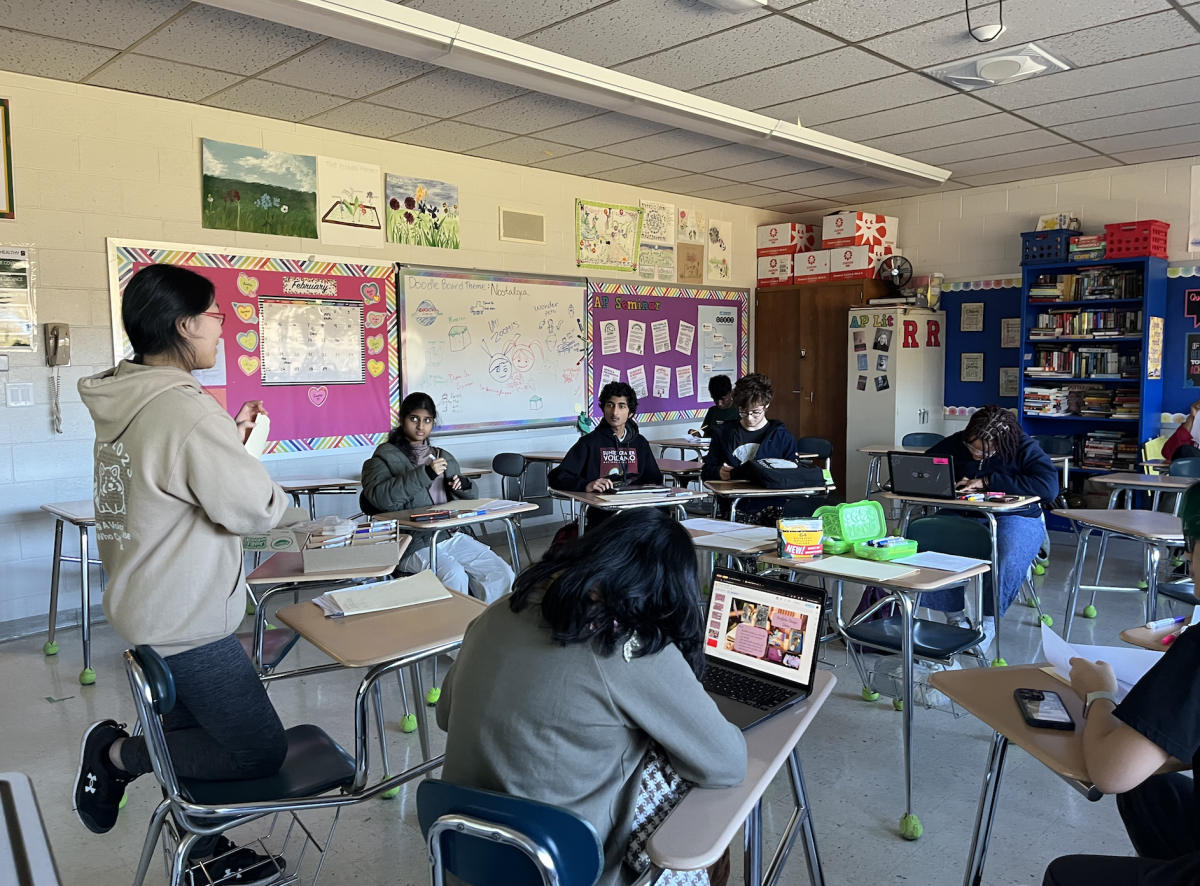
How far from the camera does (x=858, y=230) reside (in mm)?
7586

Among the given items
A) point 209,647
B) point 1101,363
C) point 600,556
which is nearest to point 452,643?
point 209,647

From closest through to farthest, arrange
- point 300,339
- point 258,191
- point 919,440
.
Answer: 1. point 258,191
2. point 300,339
3. point 919,440

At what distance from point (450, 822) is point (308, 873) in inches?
53.9

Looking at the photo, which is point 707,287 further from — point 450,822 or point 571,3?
point 450,822

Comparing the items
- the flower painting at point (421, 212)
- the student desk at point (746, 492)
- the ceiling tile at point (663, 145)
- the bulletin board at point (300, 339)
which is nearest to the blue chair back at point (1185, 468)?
the student desk at point (746, 492)

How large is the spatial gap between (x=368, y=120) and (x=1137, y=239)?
17.3 ft

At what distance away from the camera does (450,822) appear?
1.23m

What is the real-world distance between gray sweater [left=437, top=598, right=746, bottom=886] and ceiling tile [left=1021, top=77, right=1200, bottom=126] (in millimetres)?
4865

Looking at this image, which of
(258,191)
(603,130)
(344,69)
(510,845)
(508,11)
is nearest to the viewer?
(510,845)

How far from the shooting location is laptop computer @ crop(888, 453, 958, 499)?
416 centimetres

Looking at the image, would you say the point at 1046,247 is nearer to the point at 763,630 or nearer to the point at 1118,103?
the point at 1118,103

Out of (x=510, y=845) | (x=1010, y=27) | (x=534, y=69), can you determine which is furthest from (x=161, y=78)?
(x=510, y=845)

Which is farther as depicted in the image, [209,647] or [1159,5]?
[1159,5]

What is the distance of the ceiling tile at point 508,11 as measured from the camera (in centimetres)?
348
